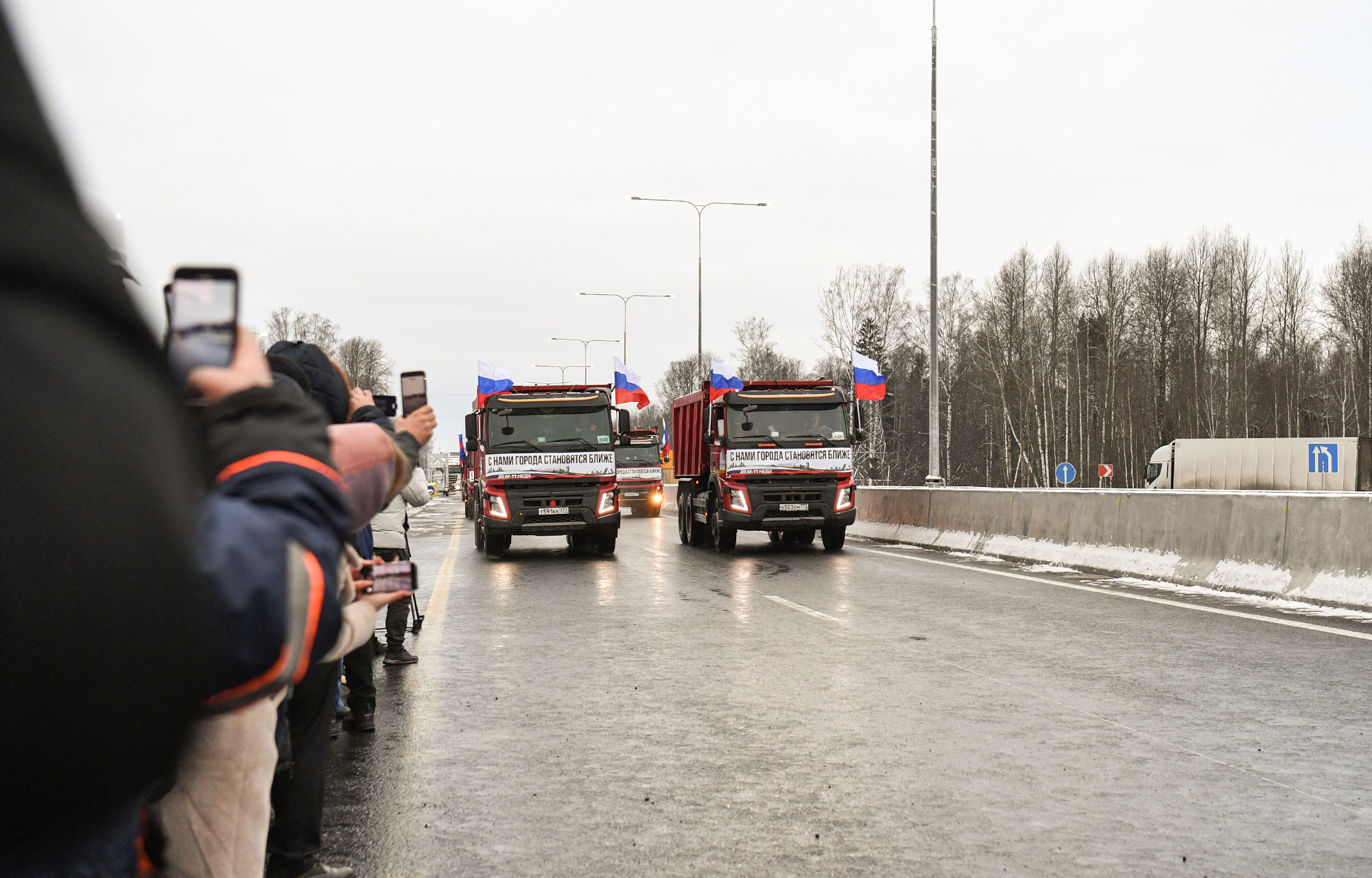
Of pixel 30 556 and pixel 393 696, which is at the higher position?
pixel 30 556

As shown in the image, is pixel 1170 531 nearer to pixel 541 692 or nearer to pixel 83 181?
pixel 541 692

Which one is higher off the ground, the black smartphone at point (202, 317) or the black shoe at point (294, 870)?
the black smartphone at point (202, 317)

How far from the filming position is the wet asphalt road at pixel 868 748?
14.7 ft

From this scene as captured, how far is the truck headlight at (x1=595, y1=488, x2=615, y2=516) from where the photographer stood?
20188 mm

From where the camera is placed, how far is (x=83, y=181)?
91cm

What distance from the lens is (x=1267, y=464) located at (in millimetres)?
43906

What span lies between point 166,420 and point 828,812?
4403 millimetres

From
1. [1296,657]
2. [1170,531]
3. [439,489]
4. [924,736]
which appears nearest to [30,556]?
[924,736]

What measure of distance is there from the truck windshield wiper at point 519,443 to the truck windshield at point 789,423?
10.6 ft

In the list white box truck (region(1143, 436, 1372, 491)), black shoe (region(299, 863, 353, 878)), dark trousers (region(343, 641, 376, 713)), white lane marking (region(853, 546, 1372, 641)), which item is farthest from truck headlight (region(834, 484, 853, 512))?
white box truck (region(1143, 436, 1372, 491))

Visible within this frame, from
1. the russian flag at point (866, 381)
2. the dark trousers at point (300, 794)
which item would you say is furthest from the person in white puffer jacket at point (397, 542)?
the russian flag at point (866, 381)

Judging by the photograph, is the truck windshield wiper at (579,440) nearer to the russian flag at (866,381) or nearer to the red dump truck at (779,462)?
the red dump truck at (779,462)

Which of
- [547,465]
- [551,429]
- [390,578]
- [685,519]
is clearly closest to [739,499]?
[547,465]

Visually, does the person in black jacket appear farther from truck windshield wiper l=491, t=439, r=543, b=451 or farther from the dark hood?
truck windshield wiper l=491, t=439, r=543, b=451
